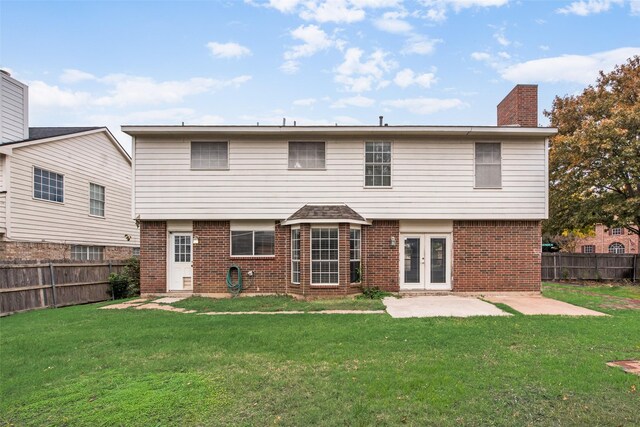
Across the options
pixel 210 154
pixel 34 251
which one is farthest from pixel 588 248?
pixel 34 251

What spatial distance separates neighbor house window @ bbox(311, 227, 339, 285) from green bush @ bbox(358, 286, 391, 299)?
0.97 meters

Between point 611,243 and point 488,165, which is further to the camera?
point 611,243

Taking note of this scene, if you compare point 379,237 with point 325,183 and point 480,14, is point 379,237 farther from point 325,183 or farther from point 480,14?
point 480,14

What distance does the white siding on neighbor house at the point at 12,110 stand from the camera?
14.2m

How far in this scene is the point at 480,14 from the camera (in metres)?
12.2

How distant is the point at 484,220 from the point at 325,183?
201 inches

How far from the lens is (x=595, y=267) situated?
1967 cm

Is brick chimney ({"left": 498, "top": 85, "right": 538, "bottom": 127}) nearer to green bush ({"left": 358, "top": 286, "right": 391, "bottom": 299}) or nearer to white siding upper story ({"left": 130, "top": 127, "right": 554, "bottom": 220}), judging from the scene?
white siding upper story ({"left": 130, "top": 127, "right": 554, "bottom": 220})

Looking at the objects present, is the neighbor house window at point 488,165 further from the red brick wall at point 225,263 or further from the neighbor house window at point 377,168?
the red brick wall at point 225,263

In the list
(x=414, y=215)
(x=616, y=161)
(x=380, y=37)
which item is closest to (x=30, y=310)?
(x=414, y=215)

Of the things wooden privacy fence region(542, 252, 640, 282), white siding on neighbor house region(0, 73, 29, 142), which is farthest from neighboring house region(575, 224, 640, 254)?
white siding on neighbor house region(0, 73, 29, 142)

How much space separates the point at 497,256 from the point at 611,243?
37.6 m

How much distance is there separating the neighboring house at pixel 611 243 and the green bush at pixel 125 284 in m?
40.6

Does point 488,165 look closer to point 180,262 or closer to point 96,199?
point 180,262
